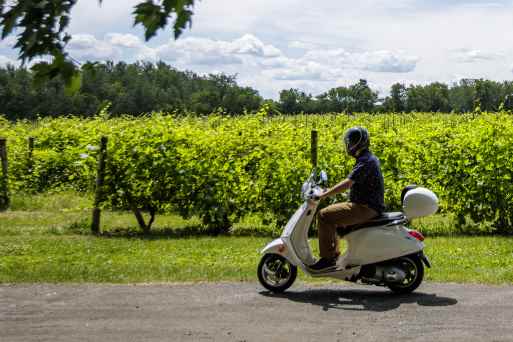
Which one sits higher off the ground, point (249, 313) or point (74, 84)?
point (74, 84)

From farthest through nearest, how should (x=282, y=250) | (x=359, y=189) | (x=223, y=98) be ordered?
1. (x=223, y=98)
2. (x=282, y=250)
3. (x=359, y=189)

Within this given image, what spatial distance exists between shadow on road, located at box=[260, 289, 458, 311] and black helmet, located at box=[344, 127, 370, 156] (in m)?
1.45

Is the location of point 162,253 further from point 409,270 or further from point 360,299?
point 409,270

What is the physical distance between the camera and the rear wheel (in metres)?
8.20

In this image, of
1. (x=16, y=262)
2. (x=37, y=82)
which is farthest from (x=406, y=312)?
(x=16, y=262)

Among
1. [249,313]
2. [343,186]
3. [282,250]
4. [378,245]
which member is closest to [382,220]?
[378,245]

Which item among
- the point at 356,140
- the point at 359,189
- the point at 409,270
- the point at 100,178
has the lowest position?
the point at 409,270

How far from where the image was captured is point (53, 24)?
424 cm

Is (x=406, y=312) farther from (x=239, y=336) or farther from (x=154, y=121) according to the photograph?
(x=154, y=121)

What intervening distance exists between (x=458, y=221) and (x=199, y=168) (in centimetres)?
441

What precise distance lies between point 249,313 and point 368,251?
1.49m

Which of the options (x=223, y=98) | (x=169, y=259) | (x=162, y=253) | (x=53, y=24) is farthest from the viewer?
(x=223, y=98)

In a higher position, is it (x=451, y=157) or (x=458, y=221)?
(x=451, y=157)

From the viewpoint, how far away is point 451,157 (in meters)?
13.6
